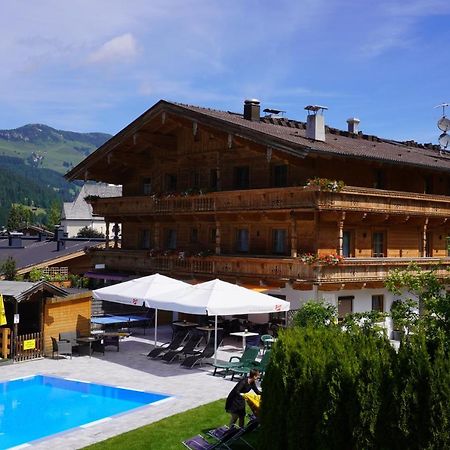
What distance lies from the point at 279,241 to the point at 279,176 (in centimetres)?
287

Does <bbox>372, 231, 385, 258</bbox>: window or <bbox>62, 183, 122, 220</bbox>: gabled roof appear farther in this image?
<bbox>62, 183, 122, 220</bbox>: gabled roof

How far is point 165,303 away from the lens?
22.0 metres

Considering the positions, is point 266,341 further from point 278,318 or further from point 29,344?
point 29,344

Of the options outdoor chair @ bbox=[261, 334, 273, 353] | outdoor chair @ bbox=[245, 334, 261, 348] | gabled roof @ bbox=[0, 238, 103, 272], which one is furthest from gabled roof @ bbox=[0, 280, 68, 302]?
gabled roof @ bbox=[0, 238, 103, 272]

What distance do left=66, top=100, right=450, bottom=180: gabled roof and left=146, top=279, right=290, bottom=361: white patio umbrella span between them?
6.88 metres

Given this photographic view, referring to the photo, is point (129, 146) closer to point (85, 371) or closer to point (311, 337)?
point (85, 371)

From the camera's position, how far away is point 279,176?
30.3 metres

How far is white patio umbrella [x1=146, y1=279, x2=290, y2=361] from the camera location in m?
20.5

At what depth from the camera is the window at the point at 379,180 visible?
31.5m

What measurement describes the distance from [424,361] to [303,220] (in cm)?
1950

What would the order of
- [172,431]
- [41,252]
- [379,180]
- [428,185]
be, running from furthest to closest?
[41,252]
[428,185]
[379,180]
[172,431]

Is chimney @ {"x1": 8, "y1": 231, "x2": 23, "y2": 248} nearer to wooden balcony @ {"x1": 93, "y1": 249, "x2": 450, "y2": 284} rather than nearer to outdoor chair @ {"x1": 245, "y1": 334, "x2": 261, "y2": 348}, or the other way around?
wooden balcony @ {"x1": 93, "y1": 249, "x2": 450, "y2": 284}

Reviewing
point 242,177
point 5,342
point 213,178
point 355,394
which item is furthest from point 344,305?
point 355,394

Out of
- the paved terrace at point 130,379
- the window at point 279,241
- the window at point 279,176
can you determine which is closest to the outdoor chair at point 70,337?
the paved terrace at point 130,379
